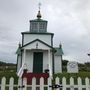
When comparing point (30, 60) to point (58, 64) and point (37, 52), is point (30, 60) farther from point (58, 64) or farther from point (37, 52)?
point (58, 64)

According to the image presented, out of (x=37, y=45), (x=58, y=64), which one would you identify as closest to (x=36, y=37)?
(x=37, y=45)

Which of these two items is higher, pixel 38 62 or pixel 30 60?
pixel 30 60

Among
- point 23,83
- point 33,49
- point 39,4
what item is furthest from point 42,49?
point 23,83

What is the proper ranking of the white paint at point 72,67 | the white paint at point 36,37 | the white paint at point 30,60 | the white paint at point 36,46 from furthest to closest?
the white paint at point 36,37 → the white paint at point 30,60 → the white paint at point 36,46 → the white paint at point 72,67

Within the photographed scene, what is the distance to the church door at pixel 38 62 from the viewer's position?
71.5 feet

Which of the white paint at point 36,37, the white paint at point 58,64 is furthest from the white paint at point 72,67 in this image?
the white paint at point 36,37

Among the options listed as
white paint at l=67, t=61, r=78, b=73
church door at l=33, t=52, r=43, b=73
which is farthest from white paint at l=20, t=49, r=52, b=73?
white paint at l=67, t=61, r=78, b=73

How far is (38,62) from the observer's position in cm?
2194

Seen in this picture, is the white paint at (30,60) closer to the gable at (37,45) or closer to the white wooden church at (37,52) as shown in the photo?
the white wooden church at (37,52)

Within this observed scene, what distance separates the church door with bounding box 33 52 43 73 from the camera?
71.5ft

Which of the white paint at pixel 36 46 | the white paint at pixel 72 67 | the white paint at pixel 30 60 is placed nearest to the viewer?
the white paint at pixel 72 67

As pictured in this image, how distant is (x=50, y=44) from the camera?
2264 centimetres

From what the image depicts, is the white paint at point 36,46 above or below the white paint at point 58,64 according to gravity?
above

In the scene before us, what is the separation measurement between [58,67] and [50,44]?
120 inches
